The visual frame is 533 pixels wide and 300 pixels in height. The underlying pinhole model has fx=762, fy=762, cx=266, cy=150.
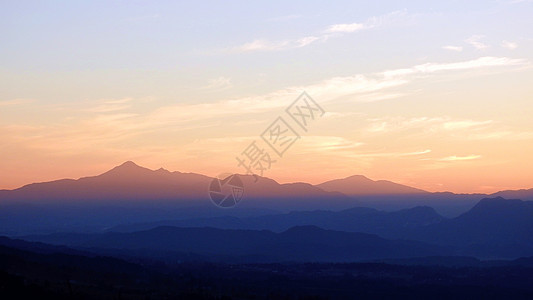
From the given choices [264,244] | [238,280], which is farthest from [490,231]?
[238,280]

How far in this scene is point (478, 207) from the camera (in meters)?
186

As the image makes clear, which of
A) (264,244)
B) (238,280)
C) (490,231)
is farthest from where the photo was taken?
(490,231)

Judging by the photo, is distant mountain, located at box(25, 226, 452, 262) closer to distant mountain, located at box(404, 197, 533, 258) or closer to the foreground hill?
distant mountain, located at box(404, 197, 533, 258)

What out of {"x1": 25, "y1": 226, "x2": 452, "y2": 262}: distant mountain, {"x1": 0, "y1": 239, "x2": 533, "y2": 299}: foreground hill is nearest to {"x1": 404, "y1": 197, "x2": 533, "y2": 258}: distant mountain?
{"x1": 25, "y1": 226, "x2": 452, "y2": 262}: distant mountain

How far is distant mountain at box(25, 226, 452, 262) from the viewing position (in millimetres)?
140500

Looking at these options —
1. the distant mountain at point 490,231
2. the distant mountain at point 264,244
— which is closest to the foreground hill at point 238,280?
the distant mountain at point 264,244

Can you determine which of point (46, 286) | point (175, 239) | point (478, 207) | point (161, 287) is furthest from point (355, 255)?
point (46, 286)

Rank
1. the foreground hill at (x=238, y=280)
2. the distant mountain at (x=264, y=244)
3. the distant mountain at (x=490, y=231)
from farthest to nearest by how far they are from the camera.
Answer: the distant mountain at (x=490, y=231)
the distant mountain at (x=264, y=244)
the foreground hill at (x=238, y=280)

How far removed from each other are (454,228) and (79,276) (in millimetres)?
135715

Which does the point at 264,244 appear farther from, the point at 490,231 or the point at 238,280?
the point at 238,280

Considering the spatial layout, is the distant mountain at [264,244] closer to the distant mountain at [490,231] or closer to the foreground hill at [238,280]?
the distant mountain at [490,231]

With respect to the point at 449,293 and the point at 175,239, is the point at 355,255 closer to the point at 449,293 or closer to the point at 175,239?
the point at 175,239

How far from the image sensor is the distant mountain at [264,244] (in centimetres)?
14050

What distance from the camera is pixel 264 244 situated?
148750 millimetres
